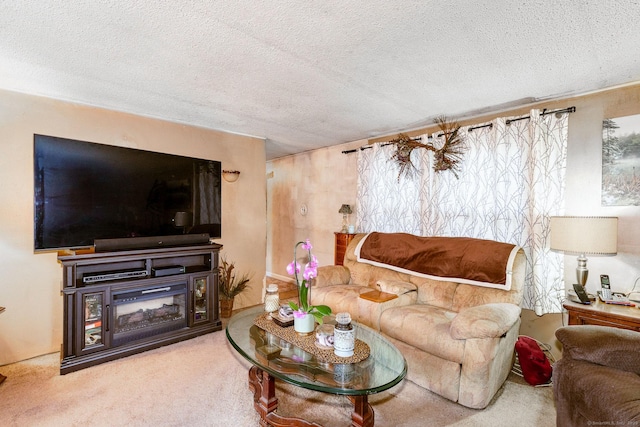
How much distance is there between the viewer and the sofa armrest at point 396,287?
2.66m

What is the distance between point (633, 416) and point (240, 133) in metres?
4.03

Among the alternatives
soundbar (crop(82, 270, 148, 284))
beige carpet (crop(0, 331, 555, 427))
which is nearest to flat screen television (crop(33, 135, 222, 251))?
soundbar (crop(82, 270, 148, 284))

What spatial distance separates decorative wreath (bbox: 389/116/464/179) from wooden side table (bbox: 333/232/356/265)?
1173 millimetres

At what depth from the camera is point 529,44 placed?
178 cm

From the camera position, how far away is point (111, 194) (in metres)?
2.90

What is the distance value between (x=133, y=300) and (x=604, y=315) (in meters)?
3.72

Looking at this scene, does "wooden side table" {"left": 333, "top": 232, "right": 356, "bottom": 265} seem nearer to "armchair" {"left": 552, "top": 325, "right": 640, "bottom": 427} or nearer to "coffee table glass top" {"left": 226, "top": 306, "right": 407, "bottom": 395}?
"coffee table glass top" {"left": 226, "top": 306, "right": 407, "bottom": 395}

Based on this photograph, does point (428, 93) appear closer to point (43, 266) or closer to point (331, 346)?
point (331, 346)

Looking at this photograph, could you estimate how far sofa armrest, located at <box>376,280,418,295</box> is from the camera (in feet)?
8.74

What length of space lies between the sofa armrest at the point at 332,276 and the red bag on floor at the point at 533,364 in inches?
65.4

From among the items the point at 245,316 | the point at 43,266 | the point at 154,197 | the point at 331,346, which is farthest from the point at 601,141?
the point at 43,266

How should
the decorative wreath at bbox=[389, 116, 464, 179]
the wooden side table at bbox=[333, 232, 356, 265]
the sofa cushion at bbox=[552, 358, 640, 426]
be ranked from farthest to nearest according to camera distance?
the wooden side table at bbox=[333, 232, 356, 265] → the decorative wreath at bbox=[389, 116, 464, 179] → the sofa cushion at bbox=[552, 358, 640, 426]

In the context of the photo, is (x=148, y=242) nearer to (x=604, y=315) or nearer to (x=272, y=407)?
(x=272, y=407)

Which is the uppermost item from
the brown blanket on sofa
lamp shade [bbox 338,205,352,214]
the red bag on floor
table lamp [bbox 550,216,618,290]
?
lamp shade [bbox 338,205,352,214]
